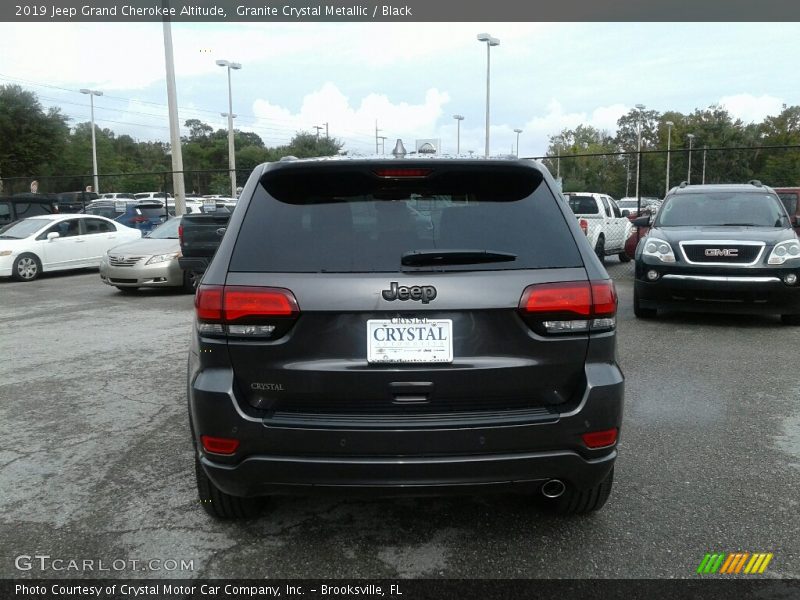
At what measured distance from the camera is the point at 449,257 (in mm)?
2867

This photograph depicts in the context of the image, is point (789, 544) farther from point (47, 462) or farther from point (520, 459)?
point (47, 462)

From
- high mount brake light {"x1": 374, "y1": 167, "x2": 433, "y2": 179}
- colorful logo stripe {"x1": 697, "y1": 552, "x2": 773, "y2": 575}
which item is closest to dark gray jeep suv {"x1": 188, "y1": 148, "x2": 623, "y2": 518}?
high mount brake light {"x1": 374, "y1": 167, "x2": 433, "y2": 179}

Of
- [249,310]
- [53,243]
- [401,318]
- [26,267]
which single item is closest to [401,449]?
[401,318]

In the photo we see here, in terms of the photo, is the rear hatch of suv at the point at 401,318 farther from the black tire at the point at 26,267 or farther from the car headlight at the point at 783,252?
the black tire at the point at 26,267

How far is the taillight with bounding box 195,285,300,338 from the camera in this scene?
9.22ft

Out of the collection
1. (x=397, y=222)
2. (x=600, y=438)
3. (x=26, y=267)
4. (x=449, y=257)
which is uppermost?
(x=397, y=222)

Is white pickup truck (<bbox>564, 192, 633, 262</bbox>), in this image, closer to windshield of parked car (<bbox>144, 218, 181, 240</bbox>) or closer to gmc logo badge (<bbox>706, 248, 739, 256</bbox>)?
gmc logo badge (<bbox>706, 248, 739, 256</bbox>)

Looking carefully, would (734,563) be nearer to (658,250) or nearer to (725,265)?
(725,265)

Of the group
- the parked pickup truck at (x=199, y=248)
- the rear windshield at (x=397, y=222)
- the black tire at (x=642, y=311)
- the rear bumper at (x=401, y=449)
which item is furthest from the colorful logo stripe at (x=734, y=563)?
the black tire at (x=642, y=311)

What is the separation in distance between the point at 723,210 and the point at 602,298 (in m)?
7.81

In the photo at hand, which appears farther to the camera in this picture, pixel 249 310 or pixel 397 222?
pixel 397 222

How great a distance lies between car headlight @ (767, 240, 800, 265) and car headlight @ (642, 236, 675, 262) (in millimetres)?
1105

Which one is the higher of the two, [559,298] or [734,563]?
[559,298]

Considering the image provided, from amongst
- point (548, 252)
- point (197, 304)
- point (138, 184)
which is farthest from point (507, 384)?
point (138, 184)
